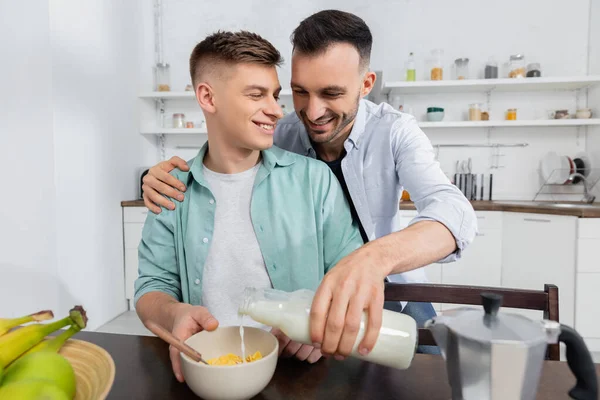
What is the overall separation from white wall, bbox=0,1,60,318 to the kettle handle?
2.44 m

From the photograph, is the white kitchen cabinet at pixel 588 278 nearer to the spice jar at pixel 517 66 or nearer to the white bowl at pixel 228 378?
the spice jar at pixel 517 66

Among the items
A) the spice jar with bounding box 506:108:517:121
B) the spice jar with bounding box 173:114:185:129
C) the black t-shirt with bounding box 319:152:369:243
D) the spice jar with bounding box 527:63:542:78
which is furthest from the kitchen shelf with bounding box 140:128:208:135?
the spice jar with bounding box 527:63:542:78

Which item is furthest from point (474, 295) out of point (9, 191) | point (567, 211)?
point (9, 191)

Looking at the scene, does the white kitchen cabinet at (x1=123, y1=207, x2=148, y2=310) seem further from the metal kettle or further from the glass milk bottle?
the metal kettle

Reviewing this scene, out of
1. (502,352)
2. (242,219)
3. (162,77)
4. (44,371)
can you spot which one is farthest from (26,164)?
(502,352)

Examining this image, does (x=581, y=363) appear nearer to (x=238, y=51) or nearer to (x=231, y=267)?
(x=231, y=267)

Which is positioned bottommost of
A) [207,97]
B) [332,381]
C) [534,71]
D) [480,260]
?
[480,260]

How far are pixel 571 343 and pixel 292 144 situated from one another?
3.62 ft

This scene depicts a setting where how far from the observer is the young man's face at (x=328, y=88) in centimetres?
115

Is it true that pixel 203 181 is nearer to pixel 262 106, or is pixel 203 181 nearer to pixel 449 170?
pixel 262 106

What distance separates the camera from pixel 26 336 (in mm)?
524

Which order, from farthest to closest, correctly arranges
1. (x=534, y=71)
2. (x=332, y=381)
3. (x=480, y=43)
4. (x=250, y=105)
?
(x=480, y=43)
(x=534, y=71)
(x=250, y=105)
(x=332, y=381)

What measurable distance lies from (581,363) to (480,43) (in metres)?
3.39

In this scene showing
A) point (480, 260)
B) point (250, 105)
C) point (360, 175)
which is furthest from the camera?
point (480, 260)
